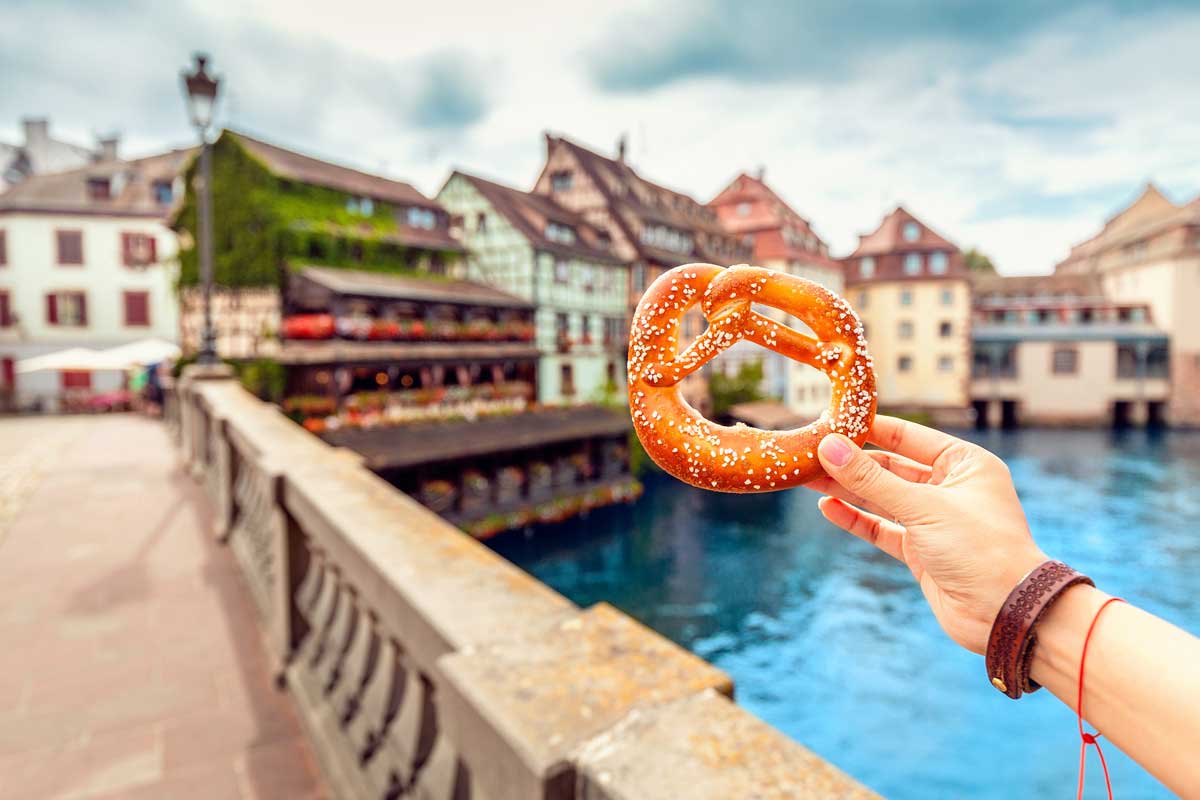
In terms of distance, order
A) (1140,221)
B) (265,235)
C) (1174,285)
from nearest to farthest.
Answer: (265,235)
(1174,285)
(1140,221)

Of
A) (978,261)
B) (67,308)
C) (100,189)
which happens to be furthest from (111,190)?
(978,261)

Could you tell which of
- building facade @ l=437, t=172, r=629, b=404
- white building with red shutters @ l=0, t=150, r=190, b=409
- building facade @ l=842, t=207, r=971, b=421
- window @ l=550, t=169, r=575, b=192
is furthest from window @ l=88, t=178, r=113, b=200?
building facade @ l=842, t=207, r=971, b=421

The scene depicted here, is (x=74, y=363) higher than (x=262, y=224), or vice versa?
(x=262, y=224)

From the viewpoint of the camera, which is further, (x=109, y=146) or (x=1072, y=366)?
(x=1072, y=366)

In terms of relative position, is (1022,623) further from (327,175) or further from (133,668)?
(327,175)

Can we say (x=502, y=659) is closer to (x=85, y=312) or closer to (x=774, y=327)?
(x=774, y=327)

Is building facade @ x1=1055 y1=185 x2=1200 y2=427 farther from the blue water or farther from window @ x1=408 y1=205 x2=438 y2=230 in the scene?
window @ x1=408 y1=205 x2=438 y2=230

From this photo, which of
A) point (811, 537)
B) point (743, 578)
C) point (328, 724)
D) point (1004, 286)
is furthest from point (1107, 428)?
point (328, 724)
